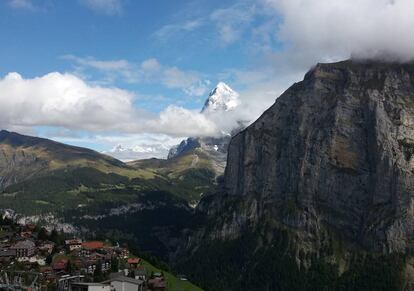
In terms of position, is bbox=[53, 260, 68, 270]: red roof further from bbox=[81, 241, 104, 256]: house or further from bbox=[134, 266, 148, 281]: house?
bbox=[134, 266, 148, 281]: house

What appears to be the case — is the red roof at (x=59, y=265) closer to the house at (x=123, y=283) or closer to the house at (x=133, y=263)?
the house at (x=123, y=283)

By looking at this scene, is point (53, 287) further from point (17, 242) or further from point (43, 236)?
point (43, 236)

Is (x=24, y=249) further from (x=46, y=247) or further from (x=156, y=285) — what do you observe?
(x=156, y=285)

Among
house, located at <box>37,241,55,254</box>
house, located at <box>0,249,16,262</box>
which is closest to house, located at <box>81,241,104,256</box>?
house, located at <box>37,241,55,254</box>

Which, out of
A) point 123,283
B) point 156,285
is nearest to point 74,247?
point 156,285

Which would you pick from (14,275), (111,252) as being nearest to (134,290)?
(14,275)

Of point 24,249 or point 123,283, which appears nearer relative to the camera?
point 123,283
